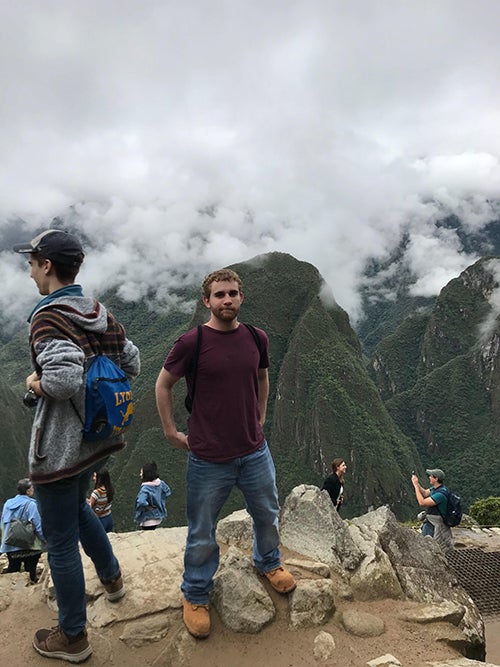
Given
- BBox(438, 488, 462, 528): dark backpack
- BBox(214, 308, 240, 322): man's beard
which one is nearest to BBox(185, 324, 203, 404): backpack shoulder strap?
BBox(214, 308, 240, 322): man's beard

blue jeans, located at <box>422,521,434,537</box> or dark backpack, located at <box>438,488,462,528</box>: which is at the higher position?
dark backpack, located at <box>438,488,462,528</box>

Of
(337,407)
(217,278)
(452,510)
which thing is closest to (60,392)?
(217,278)

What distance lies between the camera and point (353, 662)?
97.9 inches

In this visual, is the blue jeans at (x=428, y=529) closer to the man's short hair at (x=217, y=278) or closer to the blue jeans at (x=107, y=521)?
the blue jeans at (x=107, y=521)

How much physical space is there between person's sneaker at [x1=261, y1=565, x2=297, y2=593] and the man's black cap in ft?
7.65

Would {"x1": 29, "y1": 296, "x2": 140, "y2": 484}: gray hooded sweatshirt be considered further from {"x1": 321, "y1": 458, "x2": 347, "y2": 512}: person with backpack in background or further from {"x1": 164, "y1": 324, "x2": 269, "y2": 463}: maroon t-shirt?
{"x1": 321, "y1": 458, "x2": 347, "y2": 512}: person with backpack in background

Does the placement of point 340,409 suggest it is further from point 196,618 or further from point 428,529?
point 196,618

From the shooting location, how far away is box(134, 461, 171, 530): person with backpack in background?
19.0 feet

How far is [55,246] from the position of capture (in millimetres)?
2254

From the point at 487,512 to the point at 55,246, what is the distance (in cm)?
1975

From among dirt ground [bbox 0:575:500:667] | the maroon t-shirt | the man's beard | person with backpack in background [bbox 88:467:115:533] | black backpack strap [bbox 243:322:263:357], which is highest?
the man's beard

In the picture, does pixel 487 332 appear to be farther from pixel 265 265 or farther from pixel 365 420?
pixel 265 265

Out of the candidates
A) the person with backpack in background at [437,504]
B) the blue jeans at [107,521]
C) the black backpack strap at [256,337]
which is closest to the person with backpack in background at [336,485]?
the person with backpack in background at [437,504]

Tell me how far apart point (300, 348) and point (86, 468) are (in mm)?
65723
